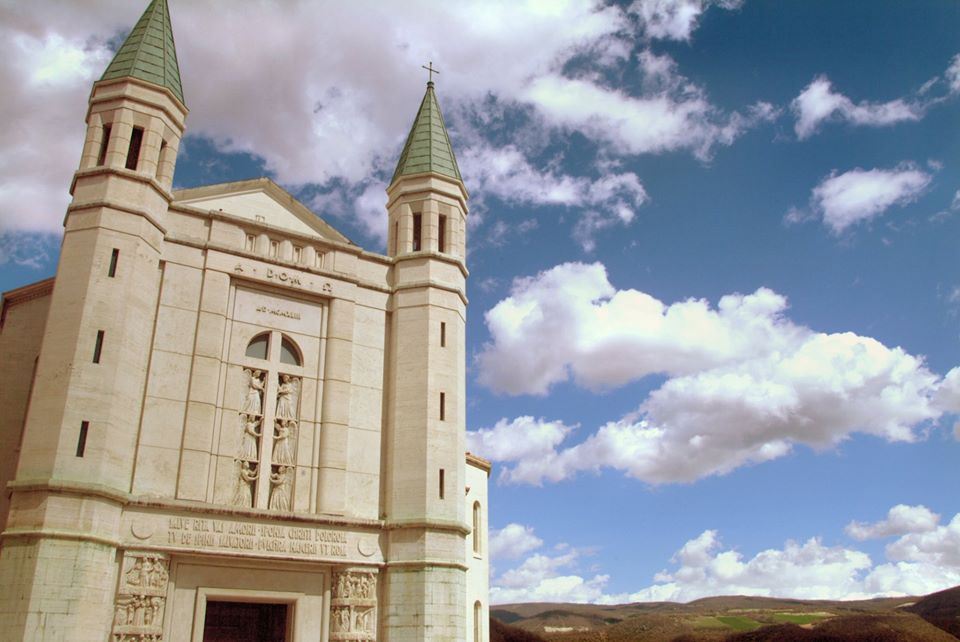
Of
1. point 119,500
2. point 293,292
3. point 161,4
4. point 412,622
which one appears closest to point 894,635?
point 412,622

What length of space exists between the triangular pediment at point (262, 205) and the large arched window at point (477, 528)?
12.7 m

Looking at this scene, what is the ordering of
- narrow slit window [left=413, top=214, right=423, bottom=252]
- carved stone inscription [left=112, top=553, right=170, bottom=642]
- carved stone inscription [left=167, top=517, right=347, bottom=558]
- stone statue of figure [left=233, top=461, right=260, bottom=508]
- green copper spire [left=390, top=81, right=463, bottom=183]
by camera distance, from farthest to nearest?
green copper spire [left=390, top=81, right=463, bottom=183] → narrow slit window [left=413, top=214, right=423, bottom=252] → stone statue of figure [left=233, top=461, right=260, bottom=508] → carved stone inscription [left=167, top=517, right=347, bottom=558] → carved stone inscription [left=112, top=553, right=170, bottom=642]

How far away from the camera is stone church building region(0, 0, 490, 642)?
20.3 m

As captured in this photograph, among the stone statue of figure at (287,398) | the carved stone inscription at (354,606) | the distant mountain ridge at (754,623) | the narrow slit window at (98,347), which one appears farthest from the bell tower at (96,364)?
the distant mountain ridge at (754,623)

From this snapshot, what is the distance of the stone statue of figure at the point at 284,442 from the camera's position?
80.3 ft

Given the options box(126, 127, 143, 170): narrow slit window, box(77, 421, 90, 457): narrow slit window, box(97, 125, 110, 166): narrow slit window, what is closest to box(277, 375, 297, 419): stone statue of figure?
box(77, 421, 90, 457): narrow slit window

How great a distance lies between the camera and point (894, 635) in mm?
54594

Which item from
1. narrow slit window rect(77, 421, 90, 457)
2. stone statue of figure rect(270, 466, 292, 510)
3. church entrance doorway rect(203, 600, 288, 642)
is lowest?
church entrance doorway rect(203, 600, 288, 642)

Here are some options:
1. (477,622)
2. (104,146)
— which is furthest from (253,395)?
(477,622)

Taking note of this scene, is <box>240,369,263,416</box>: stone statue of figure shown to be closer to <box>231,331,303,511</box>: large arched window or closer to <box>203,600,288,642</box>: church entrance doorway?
<box>231,331,303,511</box>: large arched window

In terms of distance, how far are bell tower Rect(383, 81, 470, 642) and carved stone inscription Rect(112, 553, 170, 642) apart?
6.22 m

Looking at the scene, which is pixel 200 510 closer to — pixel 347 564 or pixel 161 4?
pixel 347 564

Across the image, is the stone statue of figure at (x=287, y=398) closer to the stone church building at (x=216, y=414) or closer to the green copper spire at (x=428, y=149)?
the stone church building at (x=216, y=414)

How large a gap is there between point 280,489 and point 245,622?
3.67 metres
